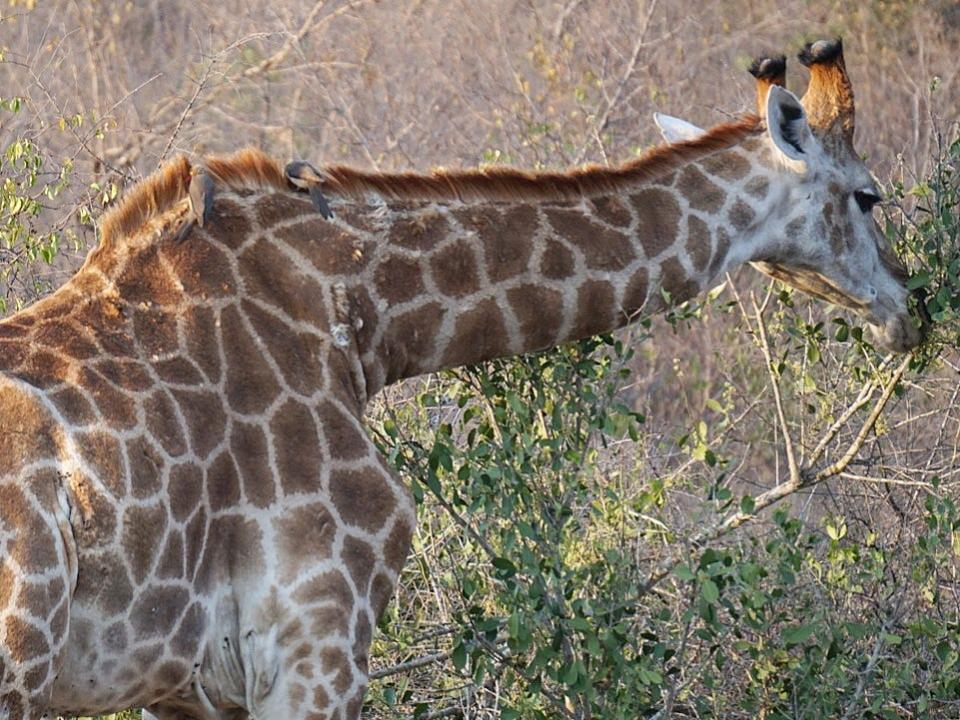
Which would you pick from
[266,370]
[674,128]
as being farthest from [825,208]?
[266,370]

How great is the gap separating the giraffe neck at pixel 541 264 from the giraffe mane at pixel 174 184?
38cm

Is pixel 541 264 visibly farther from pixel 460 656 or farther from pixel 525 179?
pixel 460 656

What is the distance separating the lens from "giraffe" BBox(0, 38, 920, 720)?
3908 mm

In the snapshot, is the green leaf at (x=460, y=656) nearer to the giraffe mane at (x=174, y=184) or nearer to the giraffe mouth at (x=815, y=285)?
the giraffe mane at (x=174, y=184)

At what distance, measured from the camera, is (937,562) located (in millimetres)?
5355

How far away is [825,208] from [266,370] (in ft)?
6.53

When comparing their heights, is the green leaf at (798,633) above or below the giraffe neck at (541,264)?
below

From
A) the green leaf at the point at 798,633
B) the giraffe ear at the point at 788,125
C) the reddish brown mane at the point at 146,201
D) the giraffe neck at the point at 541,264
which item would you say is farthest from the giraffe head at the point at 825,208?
the reddish brown mane at the point at 146,201

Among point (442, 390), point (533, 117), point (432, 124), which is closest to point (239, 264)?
point (442, 390)

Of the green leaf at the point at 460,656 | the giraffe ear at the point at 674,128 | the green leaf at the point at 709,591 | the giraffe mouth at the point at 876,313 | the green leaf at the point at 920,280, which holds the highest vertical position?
the giraffe ear at the point at 674,128

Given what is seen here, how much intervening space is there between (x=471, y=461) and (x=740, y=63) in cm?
803

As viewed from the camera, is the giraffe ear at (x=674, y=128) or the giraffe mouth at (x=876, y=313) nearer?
the giraffe mouth at (x=876, y=313)

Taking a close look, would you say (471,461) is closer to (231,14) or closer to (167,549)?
(167,549)

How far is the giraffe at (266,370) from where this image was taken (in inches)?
154
